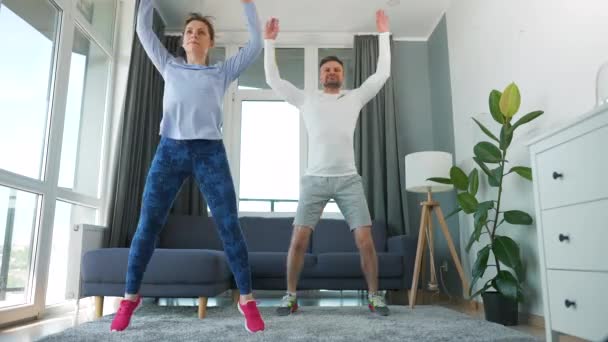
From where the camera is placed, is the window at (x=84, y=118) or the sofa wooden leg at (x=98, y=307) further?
the window at (x=84, y=118)

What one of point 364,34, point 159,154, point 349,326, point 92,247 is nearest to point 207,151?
point 159,154

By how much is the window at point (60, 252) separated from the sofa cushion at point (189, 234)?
0.78 meters

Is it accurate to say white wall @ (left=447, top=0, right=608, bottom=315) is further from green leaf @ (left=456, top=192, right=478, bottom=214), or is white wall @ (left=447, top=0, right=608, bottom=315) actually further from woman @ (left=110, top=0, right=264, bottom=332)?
woman @ (left=110, top=0, right=264, bottom=332)

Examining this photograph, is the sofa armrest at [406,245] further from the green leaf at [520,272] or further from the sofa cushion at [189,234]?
the sofa cushion at [189,234]

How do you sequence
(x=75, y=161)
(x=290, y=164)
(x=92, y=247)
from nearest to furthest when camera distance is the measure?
(x=92, y=247)
(x=75, y=161)
(x=290, y=164)

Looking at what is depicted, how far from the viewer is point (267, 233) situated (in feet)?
13.0

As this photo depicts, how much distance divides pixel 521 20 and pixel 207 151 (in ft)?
6.95

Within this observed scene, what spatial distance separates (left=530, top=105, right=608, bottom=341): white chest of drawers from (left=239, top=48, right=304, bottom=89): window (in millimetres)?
3401

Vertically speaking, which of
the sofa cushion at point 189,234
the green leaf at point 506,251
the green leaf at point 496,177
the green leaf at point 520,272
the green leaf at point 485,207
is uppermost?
the green leaf at point 496,177

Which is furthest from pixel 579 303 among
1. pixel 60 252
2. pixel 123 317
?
pixel 60 252

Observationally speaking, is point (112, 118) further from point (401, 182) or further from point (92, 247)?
point (401, 182)

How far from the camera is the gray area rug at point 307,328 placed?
5.88 feet

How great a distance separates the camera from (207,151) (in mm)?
1879

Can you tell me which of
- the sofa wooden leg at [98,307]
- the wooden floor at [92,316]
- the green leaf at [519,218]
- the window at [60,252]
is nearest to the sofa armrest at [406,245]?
the wooden floor at [92,316]
